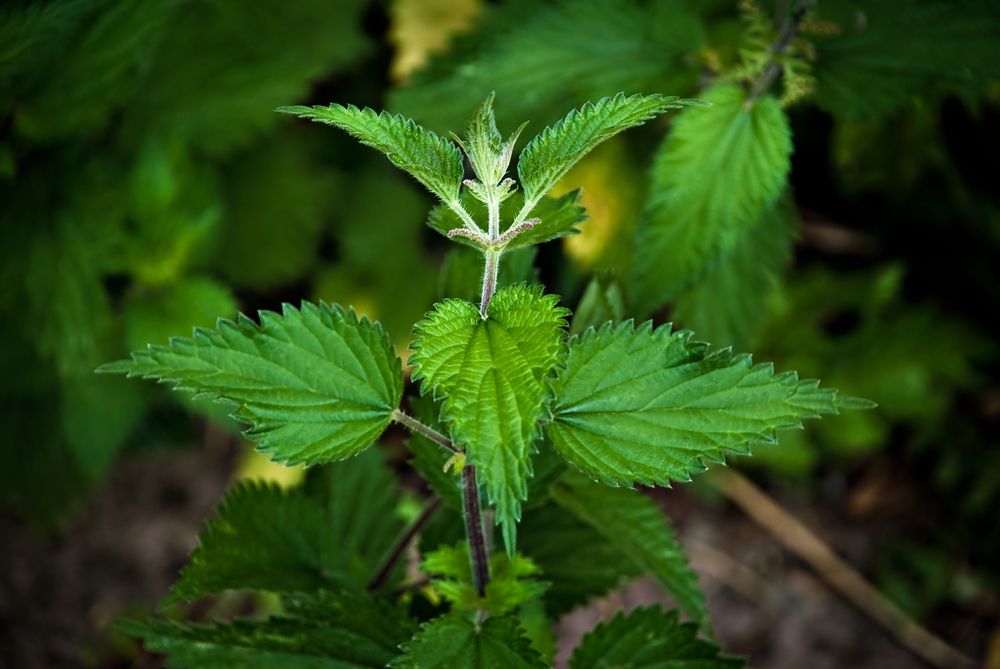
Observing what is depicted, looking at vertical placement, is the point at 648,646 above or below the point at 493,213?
below

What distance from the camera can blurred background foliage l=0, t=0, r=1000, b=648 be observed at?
5.13 ft

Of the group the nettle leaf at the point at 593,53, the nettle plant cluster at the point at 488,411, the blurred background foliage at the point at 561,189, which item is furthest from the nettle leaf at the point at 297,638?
the nettle leaf at the point at 593,53

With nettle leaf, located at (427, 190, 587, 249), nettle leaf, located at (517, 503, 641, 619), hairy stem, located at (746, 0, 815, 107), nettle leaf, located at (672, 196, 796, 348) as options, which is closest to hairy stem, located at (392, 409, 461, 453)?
nettle leaf, located at (427, 190, 587, 249)

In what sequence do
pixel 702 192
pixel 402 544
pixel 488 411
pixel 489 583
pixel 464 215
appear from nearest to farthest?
pixel 488 411, pixel 464 215, pixel 489 583, pixel 402 544, pixel 702 192

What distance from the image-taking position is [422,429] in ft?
3.50

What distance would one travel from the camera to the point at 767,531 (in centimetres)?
295

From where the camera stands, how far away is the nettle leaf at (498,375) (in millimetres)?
907

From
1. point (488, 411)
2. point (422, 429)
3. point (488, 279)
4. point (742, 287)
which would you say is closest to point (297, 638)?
point (422, 429)

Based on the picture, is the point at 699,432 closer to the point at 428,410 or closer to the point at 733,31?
the point at 428,410

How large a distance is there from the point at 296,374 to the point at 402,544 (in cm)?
40

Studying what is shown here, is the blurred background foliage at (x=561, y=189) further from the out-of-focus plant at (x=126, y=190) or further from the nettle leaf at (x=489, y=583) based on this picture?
the nettle leaf at (x=489, y=583)

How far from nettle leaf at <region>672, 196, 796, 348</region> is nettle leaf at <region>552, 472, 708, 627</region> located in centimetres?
60

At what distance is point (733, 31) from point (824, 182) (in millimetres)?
1135

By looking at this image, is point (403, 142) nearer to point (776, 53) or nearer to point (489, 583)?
point (489, 583)
